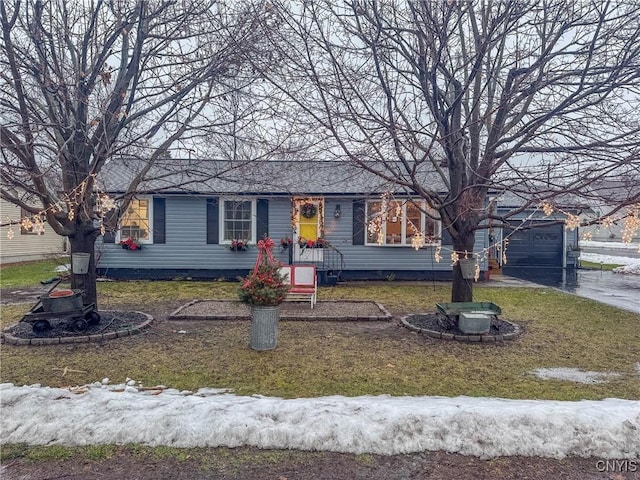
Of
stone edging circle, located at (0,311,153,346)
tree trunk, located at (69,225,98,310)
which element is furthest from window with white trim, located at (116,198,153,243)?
stone edging circle, located at (0,311,153,346)

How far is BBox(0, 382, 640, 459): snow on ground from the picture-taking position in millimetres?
3223

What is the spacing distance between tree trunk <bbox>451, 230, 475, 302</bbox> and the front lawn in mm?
1117

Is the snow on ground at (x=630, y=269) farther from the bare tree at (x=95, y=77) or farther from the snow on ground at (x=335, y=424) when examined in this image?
the bare tree at (x=95, y=77)

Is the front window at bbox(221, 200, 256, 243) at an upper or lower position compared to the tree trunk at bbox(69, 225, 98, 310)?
upper

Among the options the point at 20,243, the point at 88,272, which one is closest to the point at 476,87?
the point at 88,272

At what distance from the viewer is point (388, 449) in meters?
3.17

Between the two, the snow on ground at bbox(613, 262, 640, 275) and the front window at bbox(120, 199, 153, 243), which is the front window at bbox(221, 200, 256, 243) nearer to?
the front window at bbox(120, 199, 153, 243)

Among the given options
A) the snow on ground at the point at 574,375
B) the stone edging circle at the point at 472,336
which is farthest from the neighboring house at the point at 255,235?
the snow on ground at the point at 574,375

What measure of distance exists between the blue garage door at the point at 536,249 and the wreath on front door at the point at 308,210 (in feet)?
35.2

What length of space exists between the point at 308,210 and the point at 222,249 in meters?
2.93

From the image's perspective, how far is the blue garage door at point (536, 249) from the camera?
18.7 metres

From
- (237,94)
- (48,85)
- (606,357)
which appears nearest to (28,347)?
(48,85)

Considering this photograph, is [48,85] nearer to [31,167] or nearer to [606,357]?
[31,167]

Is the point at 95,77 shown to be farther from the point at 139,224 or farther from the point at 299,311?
the point at 139,224
